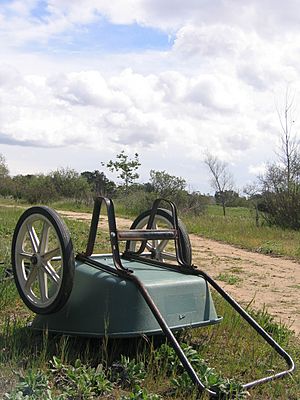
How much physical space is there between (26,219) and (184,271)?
1.34 m

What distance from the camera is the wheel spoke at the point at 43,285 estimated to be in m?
4.27

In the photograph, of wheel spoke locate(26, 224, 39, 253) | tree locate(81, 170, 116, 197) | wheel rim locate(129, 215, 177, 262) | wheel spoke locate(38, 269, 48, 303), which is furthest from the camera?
tree locate(81, 170, 116, 197)

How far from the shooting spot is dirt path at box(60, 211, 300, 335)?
6.56 m

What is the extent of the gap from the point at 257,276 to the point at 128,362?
17.0 feet

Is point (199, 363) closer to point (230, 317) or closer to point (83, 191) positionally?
point (230, 317)

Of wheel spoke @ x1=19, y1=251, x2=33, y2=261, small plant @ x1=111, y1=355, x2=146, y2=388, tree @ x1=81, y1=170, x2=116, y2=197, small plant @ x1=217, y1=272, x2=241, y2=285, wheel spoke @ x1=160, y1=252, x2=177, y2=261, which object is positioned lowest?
small plant @ x1=111, y1=355, x2=146, y2=388

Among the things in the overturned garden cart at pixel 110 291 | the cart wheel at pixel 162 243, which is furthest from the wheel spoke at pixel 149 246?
the overturned garden cart at pixel 110 291

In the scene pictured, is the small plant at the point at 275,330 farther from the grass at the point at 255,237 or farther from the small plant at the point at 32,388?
the grass at the point at 255,237

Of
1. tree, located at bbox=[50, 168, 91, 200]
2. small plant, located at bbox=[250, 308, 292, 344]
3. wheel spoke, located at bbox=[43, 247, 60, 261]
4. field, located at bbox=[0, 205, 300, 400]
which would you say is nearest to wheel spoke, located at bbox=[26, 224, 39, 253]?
wheel spoke, located at bbox=[43, 247, 60, 261]

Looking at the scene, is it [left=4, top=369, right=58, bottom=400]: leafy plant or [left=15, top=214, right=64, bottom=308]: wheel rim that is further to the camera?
[left=15, top=214, right=64, bottom=308]: wheel rim

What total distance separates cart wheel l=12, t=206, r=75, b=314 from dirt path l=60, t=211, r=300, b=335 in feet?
7.65

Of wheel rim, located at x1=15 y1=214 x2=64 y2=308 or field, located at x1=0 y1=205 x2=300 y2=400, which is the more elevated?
wheel rim, located at x1=15 y1=214 x2=64 y2=308

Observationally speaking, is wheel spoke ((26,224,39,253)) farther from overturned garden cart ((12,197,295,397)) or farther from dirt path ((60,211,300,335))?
dirt path ((60,211,300,335))

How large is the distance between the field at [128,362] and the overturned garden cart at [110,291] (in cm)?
14
